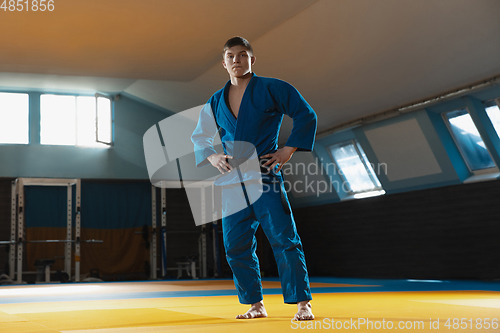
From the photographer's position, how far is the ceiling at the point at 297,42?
5.04 m

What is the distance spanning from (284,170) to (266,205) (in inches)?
309

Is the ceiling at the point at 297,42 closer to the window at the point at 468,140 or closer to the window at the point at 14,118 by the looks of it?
the window at the point at 468,140

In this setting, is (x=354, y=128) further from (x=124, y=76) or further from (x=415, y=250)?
(x=124, y=76)

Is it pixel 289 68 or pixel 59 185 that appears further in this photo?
pixel 59 185

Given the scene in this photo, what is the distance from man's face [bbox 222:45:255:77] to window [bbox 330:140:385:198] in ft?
20.8

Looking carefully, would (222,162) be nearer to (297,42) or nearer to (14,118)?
(297,42)

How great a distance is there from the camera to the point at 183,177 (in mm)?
9781

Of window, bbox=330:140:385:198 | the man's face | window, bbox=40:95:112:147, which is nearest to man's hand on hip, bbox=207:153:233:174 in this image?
the man's face

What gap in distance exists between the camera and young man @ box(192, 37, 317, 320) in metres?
1.98

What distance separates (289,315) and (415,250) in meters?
5.87

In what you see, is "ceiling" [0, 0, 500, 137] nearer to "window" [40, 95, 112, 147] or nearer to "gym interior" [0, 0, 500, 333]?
"gym interior" [0, 0, 500, 333]

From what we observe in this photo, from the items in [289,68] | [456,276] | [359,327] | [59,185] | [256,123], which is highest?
[289,68]

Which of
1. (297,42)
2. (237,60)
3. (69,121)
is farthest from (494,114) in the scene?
(69,121)

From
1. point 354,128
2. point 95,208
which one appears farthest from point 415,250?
point 95,208
